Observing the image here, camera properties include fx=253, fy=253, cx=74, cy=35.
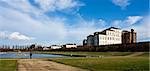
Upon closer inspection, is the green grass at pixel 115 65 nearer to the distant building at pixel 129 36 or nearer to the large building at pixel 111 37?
the distant building at pixel 129 36

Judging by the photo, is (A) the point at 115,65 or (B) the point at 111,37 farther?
(B) the point at 111,37

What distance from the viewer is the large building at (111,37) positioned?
6629 inches

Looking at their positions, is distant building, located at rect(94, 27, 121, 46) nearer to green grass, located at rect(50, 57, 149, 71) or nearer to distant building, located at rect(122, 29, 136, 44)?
distant building, located at rect(122, 29, 136, 44)

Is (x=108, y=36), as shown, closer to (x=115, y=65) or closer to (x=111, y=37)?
(x=111, y=37)

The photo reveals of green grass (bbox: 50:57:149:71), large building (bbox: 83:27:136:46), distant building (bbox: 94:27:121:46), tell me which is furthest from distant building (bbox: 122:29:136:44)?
green grass (bbox: 50:57:149:71)

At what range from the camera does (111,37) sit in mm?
175500

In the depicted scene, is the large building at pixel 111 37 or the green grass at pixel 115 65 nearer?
the green grass at pixel 115 65

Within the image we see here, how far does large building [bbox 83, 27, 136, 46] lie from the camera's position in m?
168

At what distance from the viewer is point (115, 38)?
177 meters

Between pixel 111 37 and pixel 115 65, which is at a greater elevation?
pixel 111 37

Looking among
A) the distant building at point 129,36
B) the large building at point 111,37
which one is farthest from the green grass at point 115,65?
the large building at point 111,37

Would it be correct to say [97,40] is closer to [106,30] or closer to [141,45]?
[106,30]

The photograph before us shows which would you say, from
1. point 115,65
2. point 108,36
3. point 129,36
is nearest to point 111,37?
point 108,36

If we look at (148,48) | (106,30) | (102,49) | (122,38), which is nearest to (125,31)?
(122,38)
